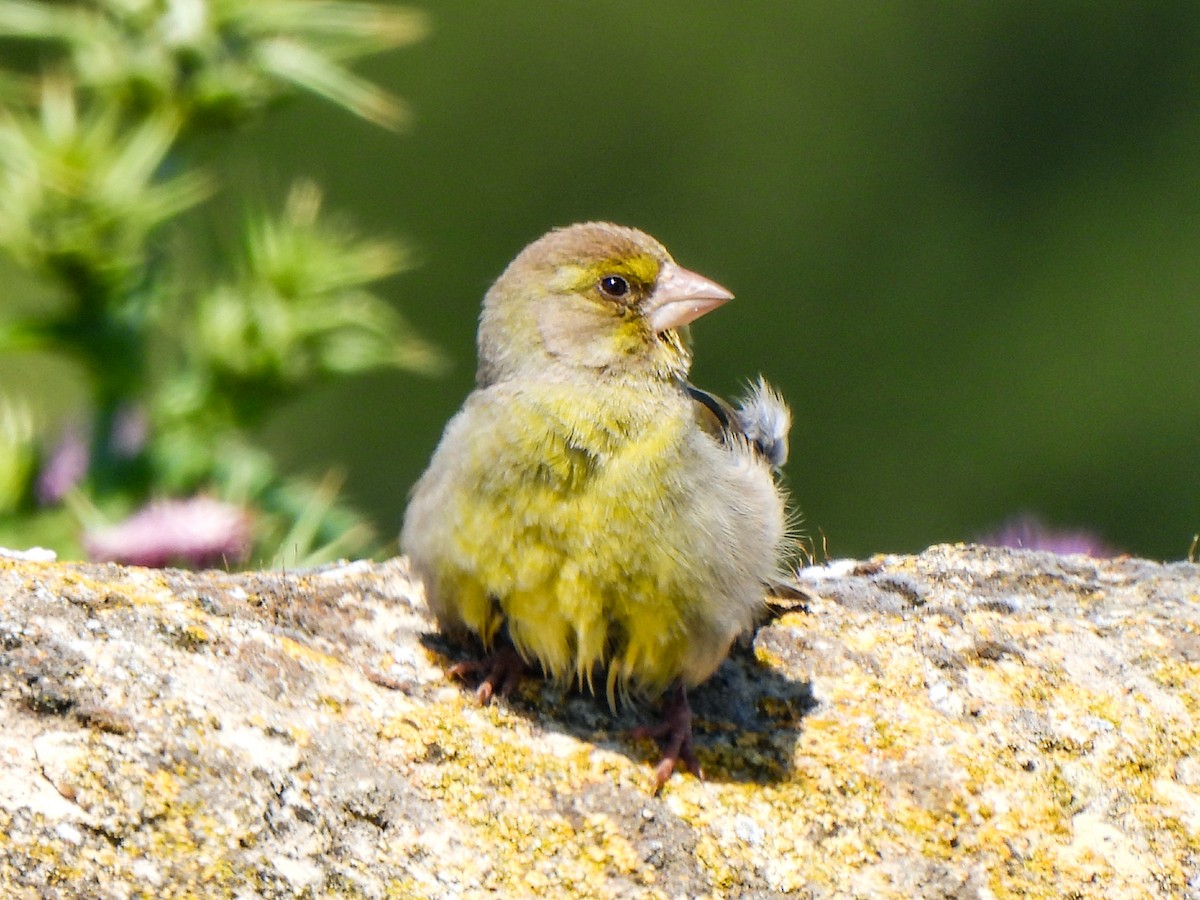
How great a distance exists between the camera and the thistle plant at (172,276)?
5145 mm

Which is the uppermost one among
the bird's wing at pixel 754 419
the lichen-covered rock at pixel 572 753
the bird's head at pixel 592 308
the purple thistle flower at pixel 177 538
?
the bird's head at pixel 592 308

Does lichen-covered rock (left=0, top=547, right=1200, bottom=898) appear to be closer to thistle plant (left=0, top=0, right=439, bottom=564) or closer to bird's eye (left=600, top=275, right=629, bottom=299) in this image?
bird's eye (left=600, top=275, right=629, bottom=299)

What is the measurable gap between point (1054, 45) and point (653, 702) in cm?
1243

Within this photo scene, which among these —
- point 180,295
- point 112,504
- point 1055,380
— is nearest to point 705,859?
point 112,504

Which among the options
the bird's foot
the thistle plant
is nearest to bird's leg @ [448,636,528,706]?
the bird's foot

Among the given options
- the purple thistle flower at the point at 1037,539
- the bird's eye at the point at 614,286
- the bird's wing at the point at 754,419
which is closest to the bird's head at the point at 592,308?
the bird's eye at the point at 614,286

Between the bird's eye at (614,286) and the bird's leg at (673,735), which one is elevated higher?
the bird's eye at (614,286)

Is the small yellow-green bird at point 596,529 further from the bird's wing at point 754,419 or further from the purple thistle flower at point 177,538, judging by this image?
the purple thistle flower at point 177,538

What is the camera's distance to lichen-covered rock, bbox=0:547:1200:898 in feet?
8.08

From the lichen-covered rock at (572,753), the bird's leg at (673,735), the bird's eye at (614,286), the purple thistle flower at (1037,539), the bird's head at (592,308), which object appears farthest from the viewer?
the purple thistle flower at (1037,539)

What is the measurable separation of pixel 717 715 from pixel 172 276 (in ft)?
9.79

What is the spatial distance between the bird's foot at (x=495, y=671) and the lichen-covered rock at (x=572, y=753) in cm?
4

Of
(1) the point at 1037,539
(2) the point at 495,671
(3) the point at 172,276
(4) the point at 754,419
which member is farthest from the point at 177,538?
(1) the point at 1037,539

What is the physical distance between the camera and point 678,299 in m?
3.83
